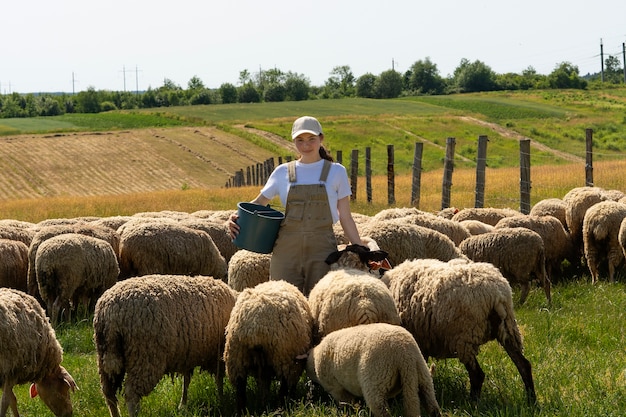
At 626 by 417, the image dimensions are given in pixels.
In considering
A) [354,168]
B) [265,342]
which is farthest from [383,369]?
[354,168]

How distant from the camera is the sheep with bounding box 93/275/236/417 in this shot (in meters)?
6.99

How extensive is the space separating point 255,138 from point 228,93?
57.7 metres

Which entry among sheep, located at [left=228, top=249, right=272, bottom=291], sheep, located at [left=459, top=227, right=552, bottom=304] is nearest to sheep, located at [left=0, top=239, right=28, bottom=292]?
sheep, located at [left=228, top=249, right=272, bottom=291]

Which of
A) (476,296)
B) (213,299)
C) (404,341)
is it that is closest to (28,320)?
(213,299)

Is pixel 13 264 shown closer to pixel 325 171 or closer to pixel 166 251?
pixel 166 251

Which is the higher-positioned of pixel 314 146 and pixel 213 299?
pixel 314 146

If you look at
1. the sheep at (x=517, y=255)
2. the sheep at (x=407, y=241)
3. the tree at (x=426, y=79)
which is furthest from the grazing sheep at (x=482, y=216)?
the tree at (x=426, y=79)

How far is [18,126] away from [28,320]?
273 feet

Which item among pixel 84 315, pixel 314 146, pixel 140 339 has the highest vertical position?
pixel 314 146

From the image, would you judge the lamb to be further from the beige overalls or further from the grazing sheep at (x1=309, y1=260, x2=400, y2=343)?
the beige overalls

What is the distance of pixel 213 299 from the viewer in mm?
7523

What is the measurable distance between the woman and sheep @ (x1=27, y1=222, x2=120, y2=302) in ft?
16.0

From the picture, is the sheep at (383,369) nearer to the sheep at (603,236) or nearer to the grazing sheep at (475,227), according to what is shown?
the grazing sheep at (475,227)

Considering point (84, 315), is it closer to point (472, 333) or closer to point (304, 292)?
point (304, 292)
